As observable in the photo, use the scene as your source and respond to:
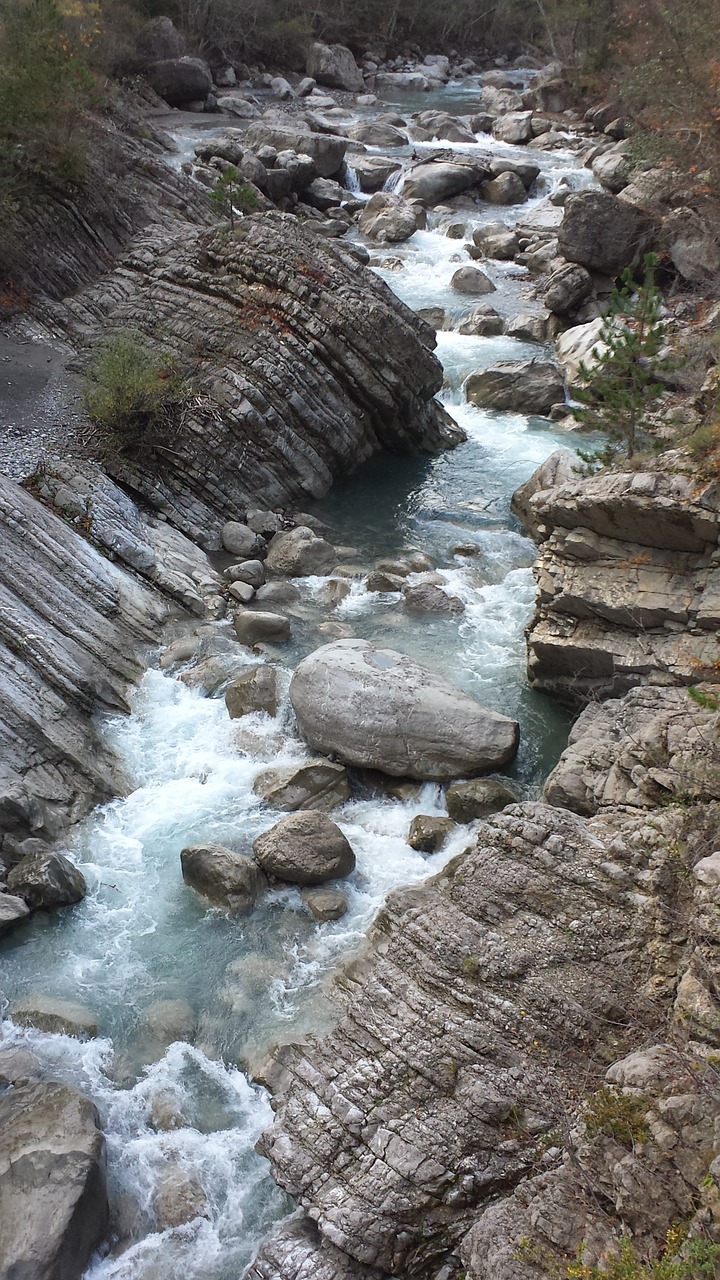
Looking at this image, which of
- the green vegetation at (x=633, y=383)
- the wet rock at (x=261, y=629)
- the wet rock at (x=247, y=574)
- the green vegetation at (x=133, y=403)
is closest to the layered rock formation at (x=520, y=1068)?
the green vegetation at (x=633, y=383)

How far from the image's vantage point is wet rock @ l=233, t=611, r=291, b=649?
1433cm

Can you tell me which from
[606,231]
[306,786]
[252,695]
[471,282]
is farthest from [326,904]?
[606,231]

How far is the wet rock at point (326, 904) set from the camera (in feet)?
32.8

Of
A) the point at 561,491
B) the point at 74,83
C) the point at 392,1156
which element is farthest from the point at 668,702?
the point at 74,83

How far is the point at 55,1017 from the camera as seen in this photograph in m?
8.83

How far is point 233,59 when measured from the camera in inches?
1683

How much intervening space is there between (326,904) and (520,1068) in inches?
137

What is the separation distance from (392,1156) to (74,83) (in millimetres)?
25429

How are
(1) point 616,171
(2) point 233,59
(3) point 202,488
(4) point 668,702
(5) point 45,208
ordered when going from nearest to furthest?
(4) point 668,702
(3) point 202,488
(5) point 45,208
(1) point 616,171
(2) point 233,59

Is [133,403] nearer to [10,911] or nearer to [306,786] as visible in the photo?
[306,786]

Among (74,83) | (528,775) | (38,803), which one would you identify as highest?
(74,83)

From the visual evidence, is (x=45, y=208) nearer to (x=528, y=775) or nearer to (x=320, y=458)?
(x=320, y=458)

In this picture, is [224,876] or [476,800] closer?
[224,876]

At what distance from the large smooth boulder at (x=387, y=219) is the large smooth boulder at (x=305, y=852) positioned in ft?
77.6
